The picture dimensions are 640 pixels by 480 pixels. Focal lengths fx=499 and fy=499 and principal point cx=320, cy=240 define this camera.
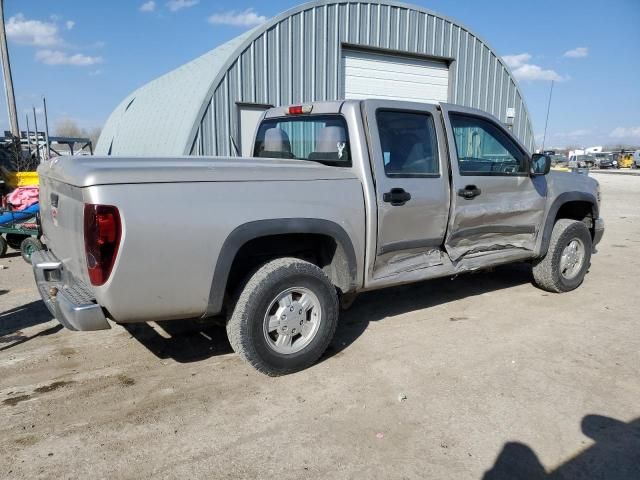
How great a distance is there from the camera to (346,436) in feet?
9.24

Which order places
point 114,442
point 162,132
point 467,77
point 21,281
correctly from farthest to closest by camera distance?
point 467,77, point 162,132, point 21,281, point 114,442

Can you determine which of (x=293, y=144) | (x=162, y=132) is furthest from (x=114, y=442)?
(x=162, y=132)

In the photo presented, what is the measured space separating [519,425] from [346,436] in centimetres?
102

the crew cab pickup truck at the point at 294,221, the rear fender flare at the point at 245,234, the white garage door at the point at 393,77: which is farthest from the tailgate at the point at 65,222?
the white garage door at the point at 393,77

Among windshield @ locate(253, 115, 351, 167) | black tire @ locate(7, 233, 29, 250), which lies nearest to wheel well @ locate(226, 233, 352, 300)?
windshield @ locate(253, 115, 351, 167)

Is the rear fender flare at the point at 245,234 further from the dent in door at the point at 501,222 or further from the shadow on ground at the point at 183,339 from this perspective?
the dent in door at the point at 501,222

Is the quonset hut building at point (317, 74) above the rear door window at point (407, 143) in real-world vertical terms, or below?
above

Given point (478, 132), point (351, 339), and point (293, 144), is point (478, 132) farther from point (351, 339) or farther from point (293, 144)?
point (351, 339)

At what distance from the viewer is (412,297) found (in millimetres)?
5512

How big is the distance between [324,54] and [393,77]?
2.38 m

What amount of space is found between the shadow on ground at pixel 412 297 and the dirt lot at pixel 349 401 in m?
0.04

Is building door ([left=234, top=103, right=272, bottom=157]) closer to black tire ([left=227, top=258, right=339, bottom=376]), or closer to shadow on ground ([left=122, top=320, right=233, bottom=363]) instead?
shadow on ground ([left=122, top=320, right=233, bottom=363])

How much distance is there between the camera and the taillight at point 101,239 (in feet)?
8.87

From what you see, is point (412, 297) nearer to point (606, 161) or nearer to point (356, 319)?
point (356, 319)
